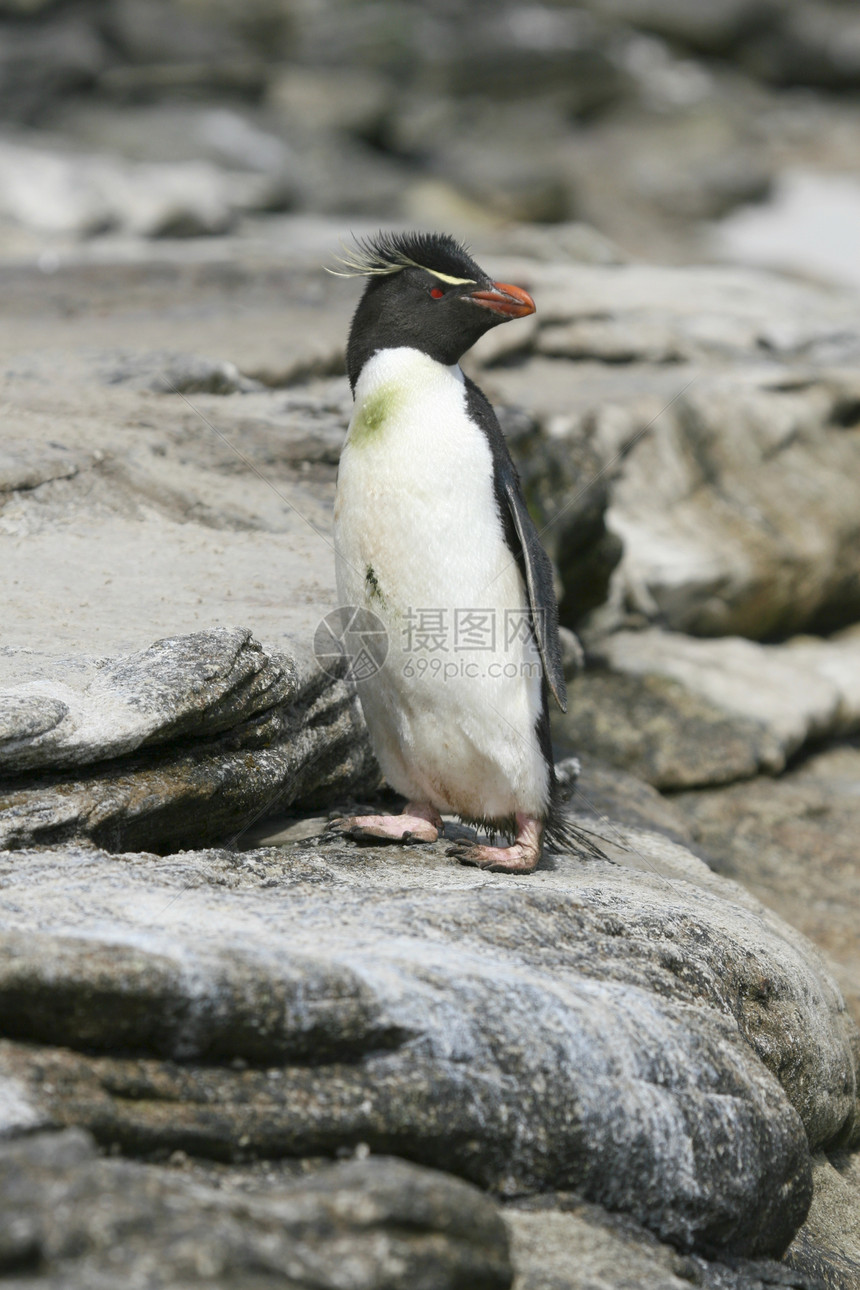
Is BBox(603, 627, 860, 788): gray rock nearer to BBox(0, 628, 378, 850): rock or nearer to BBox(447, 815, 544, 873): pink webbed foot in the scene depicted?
BBox(447, 815, 544, 873): pink webbed foot

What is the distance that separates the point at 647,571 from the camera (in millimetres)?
7652

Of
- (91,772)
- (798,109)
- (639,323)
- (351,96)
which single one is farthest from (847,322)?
(798,109)

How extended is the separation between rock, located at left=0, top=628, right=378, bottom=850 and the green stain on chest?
0.71m

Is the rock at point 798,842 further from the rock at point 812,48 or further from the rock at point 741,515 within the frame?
the rock at point 812,48

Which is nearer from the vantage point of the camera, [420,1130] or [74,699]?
[420,1130]

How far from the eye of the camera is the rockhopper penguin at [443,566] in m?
3.81

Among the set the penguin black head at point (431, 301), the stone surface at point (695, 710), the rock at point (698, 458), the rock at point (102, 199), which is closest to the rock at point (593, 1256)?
the penguin black head at point (431, 301)

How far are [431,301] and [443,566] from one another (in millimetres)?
854

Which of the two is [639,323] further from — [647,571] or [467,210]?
[467,210]

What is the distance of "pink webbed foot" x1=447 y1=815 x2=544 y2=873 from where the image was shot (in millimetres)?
3799

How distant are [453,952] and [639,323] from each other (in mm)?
8163

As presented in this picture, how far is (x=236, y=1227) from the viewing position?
6.89 ft

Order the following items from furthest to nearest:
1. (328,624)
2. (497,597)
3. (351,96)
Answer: (351,96) < (328,624) < (497,597)

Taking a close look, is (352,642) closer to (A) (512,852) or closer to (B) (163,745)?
(B) (163,745)
